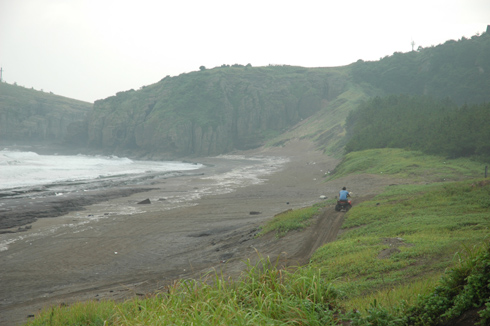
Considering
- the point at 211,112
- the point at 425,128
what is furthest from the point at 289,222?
the point at 211,112

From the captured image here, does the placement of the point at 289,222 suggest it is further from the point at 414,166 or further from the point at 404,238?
the point at 414,166

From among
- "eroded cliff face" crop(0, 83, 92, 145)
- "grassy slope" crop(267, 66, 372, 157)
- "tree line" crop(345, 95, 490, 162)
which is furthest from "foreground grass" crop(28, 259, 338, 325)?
"eroded cliff face" crop(0, 83, 92, 145)

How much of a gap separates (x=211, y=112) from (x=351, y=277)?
355 ft

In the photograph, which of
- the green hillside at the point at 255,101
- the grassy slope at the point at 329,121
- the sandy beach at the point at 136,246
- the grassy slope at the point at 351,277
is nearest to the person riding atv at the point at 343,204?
the sandy beach at the point at 136,246

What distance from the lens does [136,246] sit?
15.6 meters

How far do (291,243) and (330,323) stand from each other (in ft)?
26.7

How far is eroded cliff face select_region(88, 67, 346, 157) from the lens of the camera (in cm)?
10694

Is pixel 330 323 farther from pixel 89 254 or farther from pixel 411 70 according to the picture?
pixel 411 70

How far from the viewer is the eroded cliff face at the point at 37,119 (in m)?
126

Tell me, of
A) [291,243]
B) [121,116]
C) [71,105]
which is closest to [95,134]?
[121,116]

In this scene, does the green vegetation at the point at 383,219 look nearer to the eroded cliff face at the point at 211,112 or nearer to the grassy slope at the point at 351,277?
the grassy slope at the point at 351,277

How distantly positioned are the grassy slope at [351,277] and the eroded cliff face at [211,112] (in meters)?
89.0

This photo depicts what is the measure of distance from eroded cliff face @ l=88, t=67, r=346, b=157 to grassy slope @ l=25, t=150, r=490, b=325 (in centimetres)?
8897

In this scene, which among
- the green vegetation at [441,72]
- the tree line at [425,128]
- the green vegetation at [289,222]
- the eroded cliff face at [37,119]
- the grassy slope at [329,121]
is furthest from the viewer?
the eroded cliff face at [37,119]
